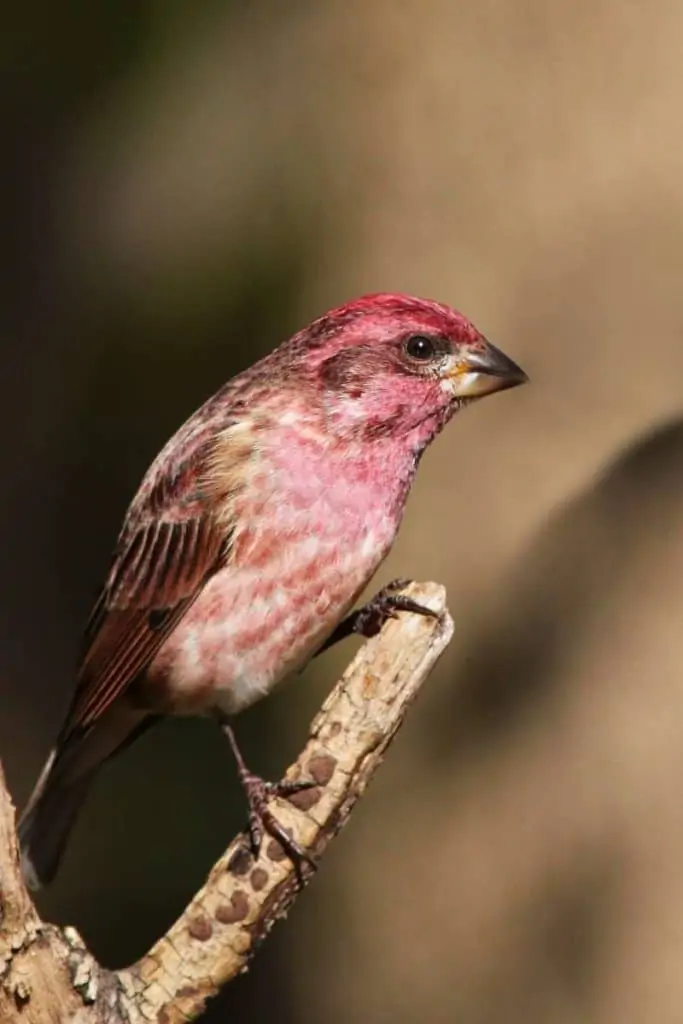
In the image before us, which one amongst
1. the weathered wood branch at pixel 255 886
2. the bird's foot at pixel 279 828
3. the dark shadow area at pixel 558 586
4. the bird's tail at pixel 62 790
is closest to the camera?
the weathered wood branch at pixel 255 886

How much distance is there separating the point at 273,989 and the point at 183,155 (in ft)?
9.53

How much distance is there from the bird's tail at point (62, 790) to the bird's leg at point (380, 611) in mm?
599

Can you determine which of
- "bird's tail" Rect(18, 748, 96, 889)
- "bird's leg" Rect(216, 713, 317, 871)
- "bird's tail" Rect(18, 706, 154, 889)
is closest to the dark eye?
"bird's leg" Rect(216, 713, 317, 871)

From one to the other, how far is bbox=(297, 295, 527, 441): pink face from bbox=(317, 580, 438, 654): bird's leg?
1.24 ft

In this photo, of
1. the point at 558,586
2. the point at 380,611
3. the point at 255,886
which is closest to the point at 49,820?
the point at 255,886

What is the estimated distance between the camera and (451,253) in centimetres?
437

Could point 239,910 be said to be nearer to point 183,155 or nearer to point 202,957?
point 202,957

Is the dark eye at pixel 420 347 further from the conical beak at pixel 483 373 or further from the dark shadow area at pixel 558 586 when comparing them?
the dark shadow area at pixel 558 586

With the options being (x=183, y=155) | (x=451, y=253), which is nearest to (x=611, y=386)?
(x=451, y=253)

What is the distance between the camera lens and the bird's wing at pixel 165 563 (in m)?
3.23

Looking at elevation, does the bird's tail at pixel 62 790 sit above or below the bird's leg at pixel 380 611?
below

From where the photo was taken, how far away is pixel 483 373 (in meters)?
3.19

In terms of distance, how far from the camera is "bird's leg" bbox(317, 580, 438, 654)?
2902mm

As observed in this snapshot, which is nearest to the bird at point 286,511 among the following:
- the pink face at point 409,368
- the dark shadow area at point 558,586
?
the pink face at point 409,368
